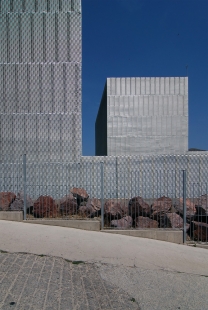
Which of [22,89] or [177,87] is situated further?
[177,87]

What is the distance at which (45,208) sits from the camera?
798 centimetres

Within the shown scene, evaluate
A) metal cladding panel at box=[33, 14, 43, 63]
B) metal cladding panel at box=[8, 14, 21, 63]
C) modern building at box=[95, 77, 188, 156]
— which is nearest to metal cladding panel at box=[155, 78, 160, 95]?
modern building at box=[95, 77, 188, 156]

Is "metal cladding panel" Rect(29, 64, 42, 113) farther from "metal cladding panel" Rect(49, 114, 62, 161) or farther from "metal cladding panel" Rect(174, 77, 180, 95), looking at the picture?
"metal cladding panel" Rect(174, 77, 180, 95)

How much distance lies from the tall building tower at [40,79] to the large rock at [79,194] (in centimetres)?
358

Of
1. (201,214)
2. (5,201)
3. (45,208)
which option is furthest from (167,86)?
(5,201)

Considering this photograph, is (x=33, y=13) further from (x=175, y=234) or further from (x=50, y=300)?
(x=50, y=300)

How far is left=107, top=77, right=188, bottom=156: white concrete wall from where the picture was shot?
1309 cm

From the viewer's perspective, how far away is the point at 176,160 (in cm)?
1075

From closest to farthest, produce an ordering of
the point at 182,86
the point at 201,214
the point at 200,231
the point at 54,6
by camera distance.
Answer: the point at 200,231 → the point at 201,214 → the point at 54,6 → the point at 182,86

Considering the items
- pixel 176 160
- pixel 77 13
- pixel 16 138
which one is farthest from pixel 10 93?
pixel 176 160

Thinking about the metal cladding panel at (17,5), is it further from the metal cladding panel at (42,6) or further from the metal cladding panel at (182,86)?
the metal cladding panel at (182,86)

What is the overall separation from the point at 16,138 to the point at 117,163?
15.4ft

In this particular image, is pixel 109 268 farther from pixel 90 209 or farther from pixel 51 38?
pixel 51 38

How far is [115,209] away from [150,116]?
669 centimetres
